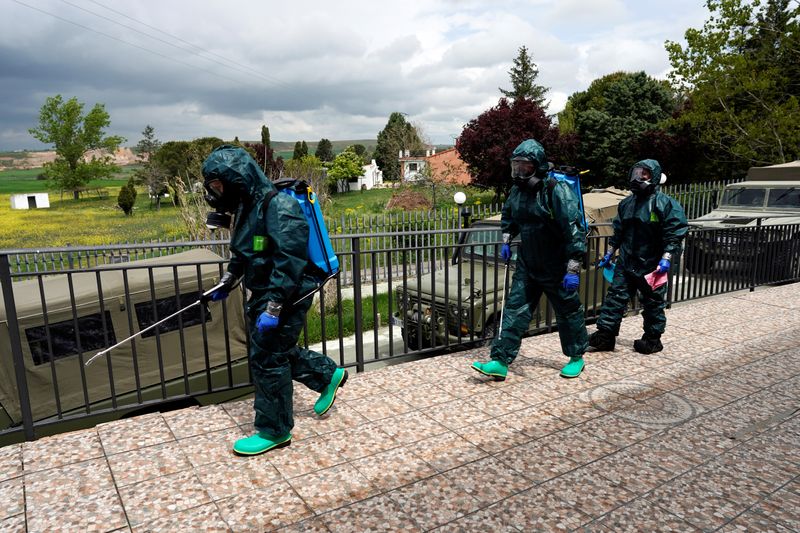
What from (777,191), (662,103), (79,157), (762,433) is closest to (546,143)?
(662,103)

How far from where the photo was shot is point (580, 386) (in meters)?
4.29

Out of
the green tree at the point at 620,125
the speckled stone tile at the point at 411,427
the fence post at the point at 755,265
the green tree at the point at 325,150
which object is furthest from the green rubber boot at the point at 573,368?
the green tree at the point at 325,150

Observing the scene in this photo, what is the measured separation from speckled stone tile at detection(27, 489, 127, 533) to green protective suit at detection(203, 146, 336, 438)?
835 millimetres

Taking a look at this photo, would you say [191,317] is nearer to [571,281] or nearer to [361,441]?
[361,441]

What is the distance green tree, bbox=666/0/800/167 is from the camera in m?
18.2

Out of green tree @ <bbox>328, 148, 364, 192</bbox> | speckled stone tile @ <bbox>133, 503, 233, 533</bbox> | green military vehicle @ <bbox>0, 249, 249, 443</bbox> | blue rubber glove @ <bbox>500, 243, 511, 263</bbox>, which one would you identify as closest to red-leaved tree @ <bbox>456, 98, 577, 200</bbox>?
green military vehicle @ <bbox>0, 249, 249, 443</bbox>

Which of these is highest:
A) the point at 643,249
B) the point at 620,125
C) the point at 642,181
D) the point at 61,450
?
the point at 620,125

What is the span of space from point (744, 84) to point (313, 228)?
807 inches

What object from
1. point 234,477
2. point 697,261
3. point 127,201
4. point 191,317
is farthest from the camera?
point 127,201

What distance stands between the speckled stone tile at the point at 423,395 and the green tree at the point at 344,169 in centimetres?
6267

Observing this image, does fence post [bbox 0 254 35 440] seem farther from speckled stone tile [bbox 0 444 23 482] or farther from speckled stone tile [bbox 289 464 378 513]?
speckled stone tile [bbox 289 464 378 513]

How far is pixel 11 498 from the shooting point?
272cm

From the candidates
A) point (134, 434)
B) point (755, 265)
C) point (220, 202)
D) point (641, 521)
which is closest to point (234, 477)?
point (134, 434)

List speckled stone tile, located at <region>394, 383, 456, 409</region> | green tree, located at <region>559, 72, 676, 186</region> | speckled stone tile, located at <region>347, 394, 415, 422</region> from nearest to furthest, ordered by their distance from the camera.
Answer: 1. speckled stone tile, located at <region>347, 394, 415, 422</region>
2. speckled stone tile, located at <region>394, 383, 456, 409</region>
3. green tree, located at <region>559, 72, 676, 186</region>
